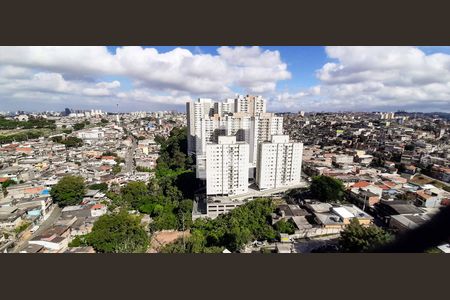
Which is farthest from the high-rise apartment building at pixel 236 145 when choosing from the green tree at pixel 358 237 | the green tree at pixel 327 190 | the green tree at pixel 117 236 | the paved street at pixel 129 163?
the green tree at pixel 358 237

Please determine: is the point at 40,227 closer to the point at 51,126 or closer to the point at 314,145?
the point at 314,145

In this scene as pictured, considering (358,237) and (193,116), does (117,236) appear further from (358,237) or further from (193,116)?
(193,116)

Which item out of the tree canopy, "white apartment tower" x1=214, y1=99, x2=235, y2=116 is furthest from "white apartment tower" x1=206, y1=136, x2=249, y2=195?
"white apartment tower" x1=214, y1=99, x2=235, y2=116

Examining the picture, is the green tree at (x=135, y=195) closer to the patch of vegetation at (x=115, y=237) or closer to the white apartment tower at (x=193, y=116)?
the patch of vegetation at (x=115, y=237)

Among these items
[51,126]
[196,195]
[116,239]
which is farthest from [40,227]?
[51,126]

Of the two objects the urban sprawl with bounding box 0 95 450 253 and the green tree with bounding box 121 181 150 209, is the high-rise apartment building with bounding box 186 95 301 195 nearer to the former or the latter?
the urban sprawl with bounding box 0 95 450 253
